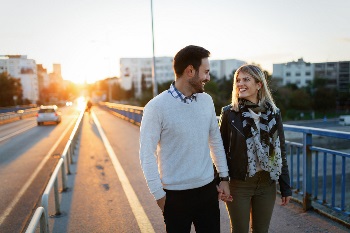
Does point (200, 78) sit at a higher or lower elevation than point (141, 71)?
lower

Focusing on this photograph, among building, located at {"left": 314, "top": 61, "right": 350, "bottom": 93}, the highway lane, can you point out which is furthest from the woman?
building, located at {"left": 314, "top": 61, "right": 350, "bottom": 93}

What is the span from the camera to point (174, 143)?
2252 millimetres

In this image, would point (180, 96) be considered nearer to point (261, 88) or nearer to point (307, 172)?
point (261, 88)

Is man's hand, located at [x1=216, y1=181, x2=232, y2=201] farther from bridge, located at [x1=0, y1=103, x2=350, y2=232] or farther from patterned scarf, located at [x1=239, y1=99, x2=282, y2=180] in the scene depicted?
bridge, located at [x1=0, y1=103, x2=350, y2=232]

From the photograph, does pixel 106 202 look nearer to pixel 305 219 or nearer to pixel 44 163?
pixel 305 219

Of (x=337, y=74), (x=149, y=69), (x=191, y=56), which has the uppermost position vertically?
(x=149, y=69)

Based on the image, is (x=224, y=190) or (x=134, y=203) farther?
(x=134, y=203)

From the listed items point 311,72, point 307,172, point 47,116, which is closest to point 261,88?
point 307,172

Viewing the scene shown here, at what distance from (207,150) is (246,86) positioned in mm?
722

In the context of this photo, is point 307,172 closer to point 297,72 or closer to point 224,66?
point 297,72

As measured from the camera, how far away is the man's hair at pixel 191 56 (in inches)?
88.4

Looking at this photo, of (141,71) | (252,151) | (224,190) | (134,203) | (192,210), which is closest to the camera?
(192,210)

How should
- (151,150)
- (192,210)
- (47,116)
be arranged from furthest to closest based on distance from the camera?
(47,116), (192,210), (151,150)

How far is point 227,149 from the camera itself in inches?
108
